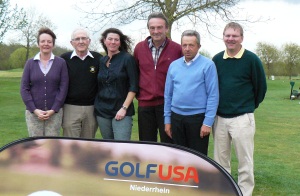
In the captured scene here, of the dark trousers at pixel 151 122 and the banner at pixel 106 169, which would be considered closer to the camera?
the banner at pixel 106 169

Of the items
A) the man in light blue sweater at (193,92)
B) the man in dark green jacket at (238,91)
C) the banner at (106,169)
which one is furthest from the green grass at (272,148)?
the banner at (106,169)

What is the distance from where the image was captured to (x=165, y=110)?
14.7 feet

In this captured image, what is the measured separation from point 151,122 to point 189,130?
2.03ft

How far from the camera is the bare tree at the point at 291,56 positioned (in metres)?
62.8

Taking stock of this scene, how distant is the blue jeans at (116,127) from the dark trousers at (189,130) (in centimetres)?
57

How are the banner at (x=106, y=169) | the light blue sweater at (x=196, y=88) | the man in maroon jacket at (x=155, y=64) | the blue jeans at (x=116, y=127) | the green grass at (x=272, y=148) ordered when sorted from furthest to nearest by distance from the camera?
the green grass at (x=272, y=148)
the blue jeans at (x=116, y=127)
the man in maroon jacket at (x=155, y=64)
the light blue sweater at (x=196, y=88)
the banner at (x=106, y=169)

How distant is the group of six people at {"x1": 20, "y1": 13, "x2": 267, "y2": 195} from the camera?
4250 millimetres

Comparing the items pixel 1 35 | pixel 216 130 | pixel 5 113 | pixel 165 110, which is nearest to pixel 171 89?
pixel 165 110

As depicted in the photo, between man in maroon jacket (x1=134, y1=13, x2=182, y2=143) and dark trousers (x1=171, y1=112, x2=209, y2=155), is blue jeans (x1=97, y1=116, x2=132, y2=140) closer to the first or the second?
man in maroon jacket (x1=134, y1=13, x2=182, y2=143)

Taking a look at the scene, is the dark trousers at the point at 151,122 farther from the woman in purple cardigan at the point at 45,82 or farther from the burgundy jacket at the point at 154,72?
the woman in purple cardigan at the point at 45,82

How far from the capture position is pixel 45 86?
15.3 feet

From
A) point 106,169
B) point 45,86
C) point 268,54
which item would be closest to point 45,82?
point 45,86

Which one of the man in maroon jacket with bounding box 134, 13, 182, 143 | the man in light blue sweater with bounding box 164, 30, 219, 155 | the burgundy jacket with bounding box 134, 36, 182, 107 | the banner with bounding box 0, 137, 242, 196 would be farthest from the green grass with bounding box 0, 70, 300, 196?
the banner with bounding box 0, 137, 242, 196

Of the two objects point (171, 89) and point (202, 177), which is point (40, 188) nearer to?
point (202, 177)
